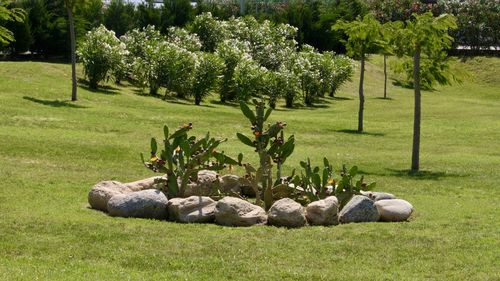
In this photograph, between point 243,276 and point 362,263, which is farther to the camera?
→ point 362,263

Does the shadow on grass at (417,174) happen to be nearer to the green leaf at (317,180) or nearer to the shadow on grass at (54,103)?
the green leaf at (317,180)

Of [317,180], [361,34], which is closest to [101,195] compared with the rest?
[317,180]

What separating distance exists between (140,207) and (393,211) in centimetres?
438

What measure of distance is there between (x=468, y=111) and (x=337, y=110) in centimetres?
746

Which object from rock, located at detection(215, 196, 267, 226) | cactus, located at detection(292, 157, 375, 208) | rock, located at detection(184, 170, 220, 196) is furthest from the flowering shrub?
rock, located at detection(215, 196, 267, 226)

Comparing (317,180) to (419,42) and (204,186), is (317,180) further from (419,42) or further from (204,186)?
(419,42)

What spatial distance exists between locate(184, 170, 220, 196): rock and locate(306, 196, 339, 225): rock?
212 cm

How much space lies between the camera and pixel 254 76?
48781mm

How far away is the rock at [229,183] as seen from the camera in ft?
55.0

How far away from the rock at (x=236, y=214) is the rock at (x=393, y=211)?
2.14m

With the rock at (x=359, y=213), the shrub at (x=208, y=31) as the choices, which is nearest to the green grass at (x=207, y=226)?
the rock at (x=359, y=213)

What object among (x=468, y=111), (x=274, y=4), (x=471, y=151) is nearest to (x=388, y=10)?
(x=274, y=4)

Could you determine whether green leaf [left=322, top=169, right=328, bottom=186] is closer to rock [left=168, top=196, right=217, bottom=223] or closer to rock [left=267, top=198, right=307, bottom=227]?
rock [left=267, top=198, right=307, bottom=227]

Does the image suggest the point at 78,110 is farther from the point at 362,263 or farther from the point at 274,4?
the point at 274,4
